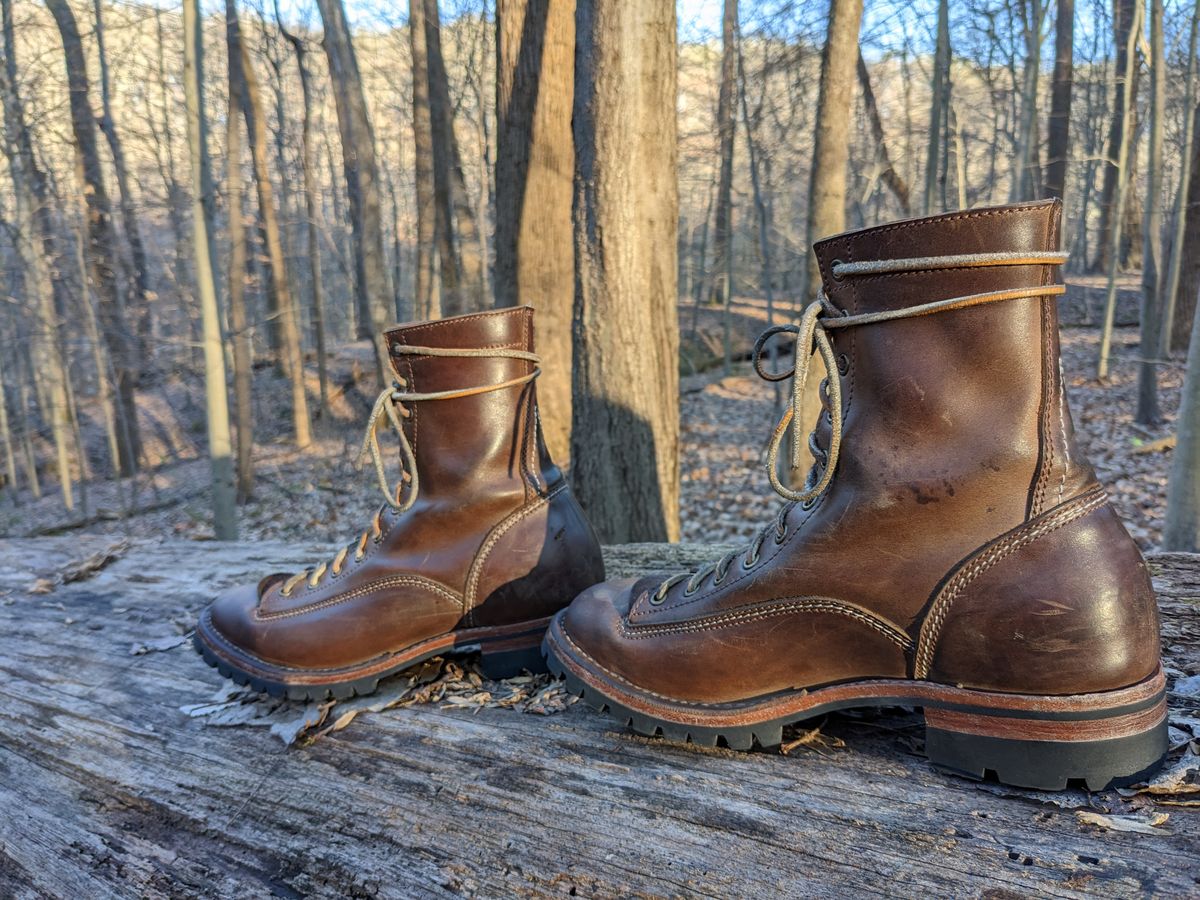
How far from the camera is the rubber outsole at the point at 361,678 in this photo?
Answer: 1.71m

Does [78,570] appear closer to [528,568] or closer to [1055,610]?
[528,568]

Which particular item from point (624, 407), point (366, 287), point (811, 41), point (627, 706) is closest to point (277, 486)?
point (366, 287)

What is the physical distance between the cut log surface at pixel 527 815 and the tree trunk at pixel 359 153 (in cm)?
831

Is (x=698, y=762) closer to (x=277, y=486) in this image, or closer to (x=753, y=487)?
(x=753, y=487)

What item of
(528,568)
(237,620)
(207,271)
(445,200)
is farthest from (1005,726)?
(445,200)

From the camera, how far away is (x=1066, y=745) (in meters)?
1.14

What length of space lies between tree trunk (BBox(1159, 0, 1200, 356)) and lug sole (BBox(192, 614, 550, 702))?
401 inches

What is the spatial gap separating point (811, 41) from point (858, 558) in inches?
426

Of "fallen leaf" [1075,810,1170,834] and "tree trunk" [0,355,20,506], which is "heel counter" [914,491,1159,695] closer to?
"fallen leaf" [1075,810,1170,834]

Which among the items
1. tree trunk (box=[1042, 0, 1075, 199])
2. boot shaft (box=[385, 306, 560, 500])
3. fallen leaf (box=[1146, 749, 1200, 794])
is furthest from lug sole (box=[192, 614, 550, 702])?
tree trunk (box=[1042, 0, 1075, 199])

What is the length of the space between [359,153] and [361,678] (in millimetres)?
10430

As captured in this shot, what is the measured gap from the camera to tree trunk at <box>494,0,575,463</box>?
4375 mm

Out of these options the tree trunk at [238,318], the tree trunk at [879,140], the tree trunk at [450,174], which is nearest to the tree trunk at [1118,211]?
the tree trunk at [879,140]

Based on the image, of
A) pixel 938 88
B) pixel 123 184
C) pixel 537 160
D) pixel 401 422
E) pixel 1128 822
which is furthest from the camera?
pixel 123 184
